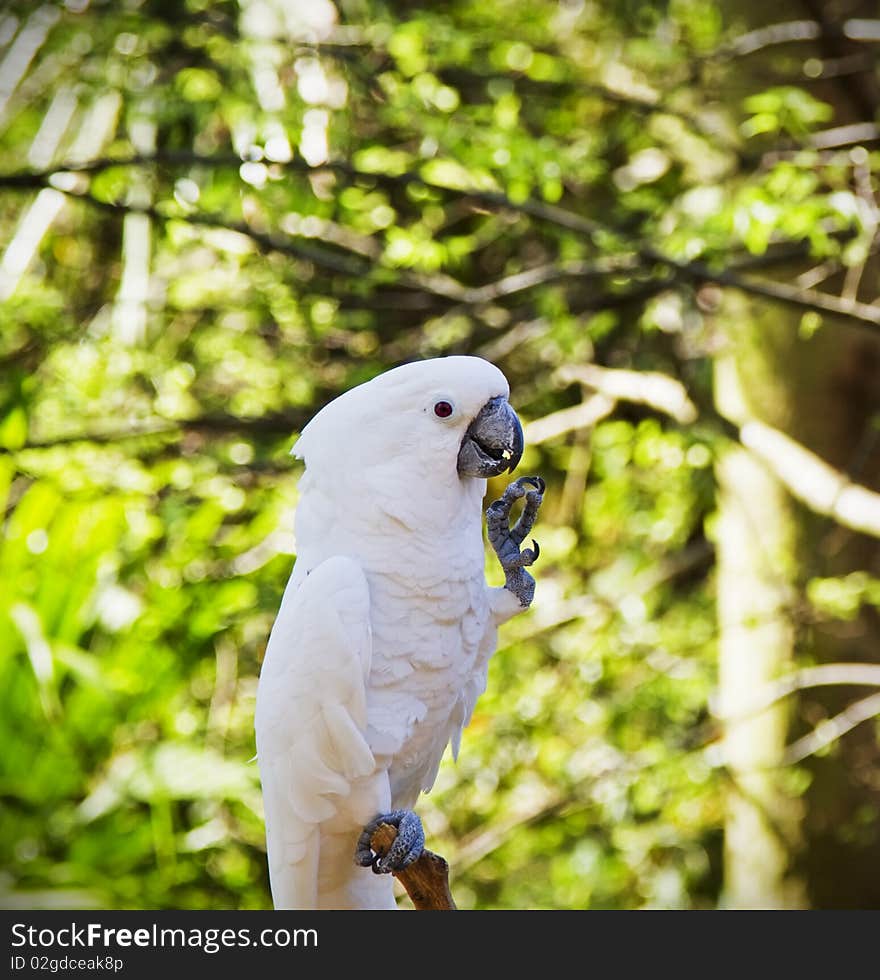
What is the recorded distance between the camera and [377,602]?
151 cm

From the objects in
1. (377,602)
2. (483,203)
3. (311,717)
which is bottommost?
(483,203)

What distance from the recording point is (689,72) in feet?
11.8

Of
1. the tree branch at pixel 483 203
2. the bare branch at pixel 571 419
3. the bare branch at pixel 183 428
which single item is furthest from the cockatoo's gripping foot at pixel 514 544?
the bare branch at pixel 571 419

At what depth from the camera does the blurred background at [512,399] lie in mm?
2973

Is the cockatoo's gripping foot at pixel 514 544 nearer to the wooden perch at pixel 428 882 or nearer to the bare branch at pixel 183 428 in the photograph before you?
the wooden perch at pixel 428 882

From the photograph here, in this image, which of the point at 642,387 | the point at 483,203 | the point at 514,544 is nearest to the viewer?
the point at 514,544

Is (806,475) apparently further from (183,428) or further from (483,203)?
(183,428)

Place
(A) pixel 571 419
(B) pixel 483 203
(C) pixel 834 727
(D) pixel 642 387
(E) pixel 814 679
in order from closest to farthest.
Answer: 1. (B) pixel 483 203
2. (C) pixel 834 727
3. (E) pixel 814 679
4. (D) pixel 642 387
5. (A) pixel 571 419

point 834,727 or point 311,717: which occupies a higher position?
point 311,717

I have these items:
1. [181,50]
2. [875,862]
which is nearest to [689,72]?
[181,50]

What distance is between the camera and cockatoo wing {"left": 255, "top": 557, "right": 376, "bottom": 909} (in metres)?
1.48

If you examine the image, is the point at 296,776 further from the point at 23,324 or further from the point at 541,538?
the point at 541,538

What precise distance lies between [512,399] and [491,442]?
2.21 metres

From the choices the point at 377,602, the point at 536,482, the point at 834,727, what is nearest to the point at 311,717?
the point at 377,602
